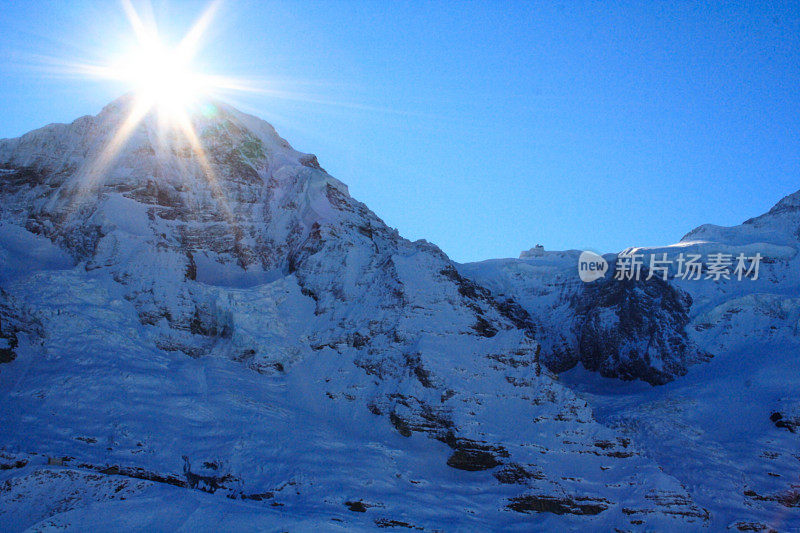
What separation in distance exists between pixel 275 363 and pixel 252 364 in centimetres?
213

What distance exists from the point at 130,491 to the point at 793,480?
5257 centimetres

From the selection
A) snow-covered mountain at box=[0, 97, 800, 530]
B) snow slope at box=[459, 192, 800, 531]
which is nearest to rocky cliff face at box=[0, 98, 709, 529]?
snow-covered mountain at box=[0, 97, 800, 530]

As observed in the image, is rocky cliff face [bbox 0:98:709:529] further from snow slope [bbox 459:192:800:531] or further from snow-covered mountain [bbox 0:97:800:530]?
snow slope [bbox 459:192:800:531]

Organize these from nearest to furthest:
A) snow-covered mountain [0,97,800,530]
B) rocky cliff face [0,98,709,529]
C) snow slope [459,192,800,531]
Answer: snow-covered mountain [0,97,800,530], rocky cliff face [0,98,709,529], snow slope [459,192,800,531]

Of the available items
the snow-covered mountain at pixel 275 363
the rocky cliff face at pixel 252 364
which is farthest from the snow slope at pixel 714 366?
the rocky cliff face at pixel 252 364

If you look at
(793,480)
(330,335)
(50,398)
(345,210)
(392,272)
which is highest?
(345,210)

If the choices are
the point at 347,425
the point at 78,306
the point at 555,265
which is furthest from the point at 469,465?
the point at 555,265

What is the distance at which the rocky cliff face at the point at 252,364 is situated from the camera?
152ft

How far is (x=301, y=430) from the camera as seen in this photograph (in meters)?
54.8

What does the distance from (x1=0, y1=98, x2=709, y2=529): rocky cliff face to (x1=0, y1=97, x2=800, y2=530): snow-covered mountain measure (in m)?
0.20

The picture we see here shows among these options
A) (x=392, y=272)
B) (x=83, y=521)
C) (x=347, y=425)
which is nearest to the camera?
(x=83, y=521)

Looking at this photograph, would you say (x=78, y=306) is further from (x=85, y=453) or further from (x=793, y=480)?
(x=793, y=480)

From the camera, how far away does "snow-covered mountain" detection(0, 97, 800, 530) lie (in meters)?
46.0

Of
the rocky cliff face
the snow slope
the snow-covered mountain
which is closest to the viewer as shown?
the snow-covered mountain
